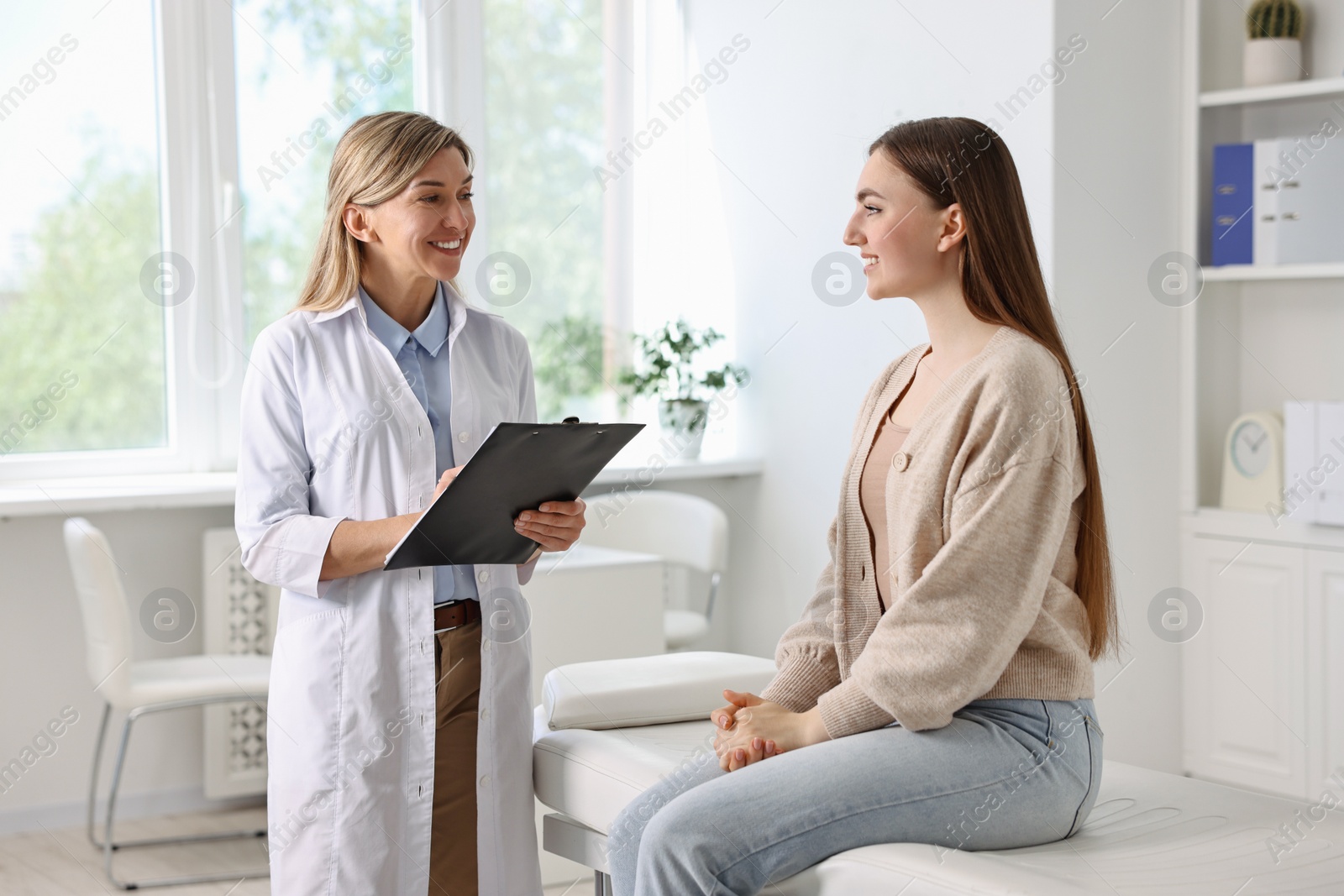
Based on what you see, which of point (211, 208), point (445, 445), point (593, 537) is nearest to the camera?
point (445, 445)

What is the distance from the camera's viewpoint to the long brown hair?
1470mm

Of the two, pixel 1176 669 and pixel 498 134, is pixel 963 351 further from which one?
pixel 498 134

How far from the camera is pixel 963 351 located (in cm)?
150

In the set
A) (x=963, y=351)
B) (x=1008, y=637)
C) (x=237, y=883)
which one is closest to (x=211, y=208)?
(x=237, y=883)

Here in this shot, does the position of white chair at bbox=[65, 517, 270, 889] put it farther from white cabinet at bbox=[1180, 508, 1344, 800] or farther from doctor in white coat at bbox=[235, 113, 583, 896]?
white cabinet at bbox=[1180, 508, 1344, 800]

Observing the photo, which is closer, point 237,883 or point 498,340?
point 498,340

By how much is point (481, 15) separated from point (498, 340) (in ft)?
7.41

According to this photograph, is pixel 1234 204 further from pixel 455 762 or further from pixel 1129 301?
pixel 455 762

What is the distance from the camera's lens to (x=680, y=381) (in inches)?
149

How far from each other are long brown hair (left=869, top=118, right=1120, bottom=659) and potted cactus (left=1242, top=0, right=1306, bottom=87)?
1858 mm

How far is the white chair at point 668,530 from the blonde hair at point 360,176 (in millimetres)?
1876

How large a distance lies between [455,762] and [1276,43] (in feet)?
8.43

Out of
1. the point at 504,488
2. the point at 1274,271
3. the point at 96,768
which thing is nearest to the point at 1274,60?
the point at 1274,271

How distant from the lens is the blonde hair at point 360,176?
5.25 ft
